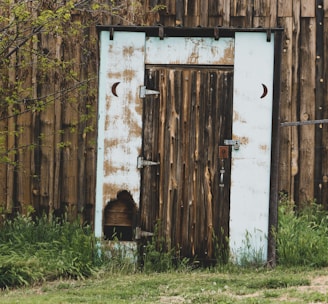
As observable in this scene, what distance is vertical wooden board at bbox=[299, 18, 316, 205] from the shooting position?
32.0 ft

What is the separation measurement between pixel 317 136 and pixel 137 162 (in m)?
2.63

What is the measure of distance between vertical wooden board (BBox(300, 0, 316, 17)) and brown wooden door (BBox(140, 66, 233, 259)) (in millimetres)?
2090

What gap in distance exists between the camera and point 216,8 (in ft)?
32.8

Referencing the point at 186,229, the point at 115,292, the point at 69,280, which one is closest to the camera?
the point at 115,292

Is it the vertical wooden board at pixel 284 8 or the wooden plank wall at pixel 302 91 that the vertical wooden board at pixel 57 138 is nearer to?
the wooden plank wall at pixel 302 91

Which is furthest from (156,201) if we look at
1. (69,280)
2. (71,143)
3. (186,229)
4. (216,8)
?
(216,8)

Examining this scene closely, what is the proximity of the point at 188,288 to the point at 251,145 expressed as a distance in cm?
188

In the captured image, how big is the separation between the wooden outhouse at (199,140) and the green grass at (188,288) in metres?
0.54

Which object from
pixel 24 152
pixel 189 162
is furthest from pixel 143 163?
pixel 24 152

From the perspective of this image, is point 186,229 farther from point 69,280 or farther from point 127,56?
point 127,56

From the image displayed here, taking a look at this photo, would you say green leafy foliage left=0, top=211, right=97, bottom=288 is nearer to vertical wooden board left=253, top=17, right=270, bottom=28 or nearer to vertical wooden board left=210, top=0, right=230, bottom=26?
vertical wooden board left=210, top=0, right=230, bottom=26

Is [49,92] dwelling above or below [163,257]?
above

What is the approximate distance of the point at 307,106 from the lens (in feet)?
32.2

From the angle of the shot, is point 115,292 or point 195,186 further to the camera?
point 195,186
